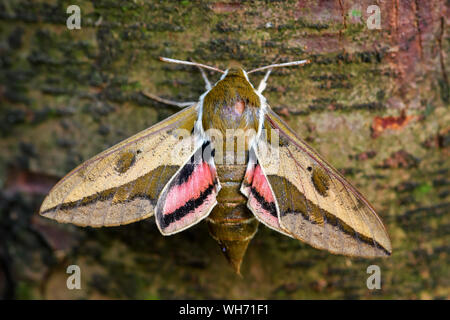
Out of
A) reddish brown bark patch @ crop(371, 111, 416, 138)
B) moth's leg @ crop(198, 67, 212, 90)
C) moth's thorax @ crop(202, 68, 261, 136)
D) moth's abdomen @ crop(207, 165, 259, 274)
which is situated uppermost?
moth's leg @ crop(198, 67, 212, 90)

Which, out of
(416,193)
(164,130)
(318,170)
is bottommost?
(416,193)

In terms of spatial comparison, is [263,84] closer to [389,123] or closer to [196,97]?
[196,97]

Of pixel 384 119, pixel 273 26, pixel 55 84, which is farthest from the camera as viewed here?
pixel 55 84

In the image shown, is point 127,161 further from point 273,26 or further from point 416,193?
point 416,193

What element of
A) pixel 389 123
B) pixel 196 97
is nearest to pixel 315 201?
pixel 389 123

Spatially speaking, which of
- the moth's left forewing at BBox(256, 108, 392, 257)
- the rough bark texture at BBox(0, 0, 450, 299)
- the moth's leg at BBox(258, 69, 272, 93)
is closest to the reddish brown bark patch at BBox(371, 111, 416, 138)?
the rough bark texture at BBox(0, 0, 450, 299)

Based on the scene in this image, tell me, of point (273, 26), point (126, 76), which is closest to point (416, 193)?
point (273, 26)

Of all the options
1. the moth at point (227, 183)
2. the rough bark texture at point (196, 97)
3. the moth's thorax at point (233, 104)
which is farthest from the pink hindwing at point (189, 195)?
the rough bark texture at point (196, 97)

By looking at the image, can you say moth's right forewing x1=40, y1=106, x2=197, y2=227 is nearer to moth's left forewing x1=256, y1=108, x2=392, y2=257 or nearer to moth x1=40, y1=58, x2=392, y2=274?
moth x1=40, y1=58, x2=392, y2=274
